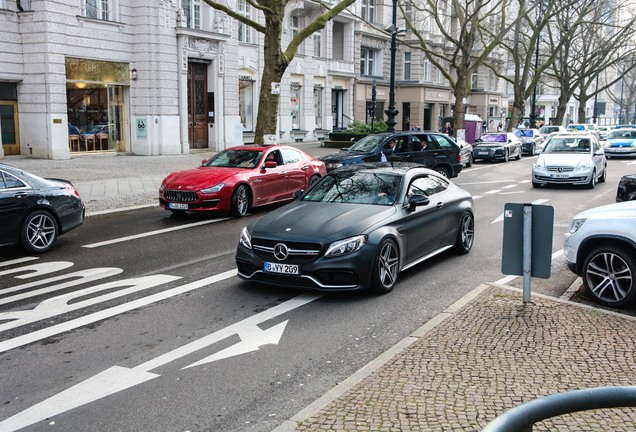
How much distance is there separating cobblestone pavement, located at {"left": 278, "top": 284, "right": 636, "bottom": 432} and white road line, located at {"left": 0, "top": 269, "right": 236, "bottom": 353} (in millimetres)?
3238

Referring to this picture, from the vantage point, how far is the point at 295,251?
7566 millimetres

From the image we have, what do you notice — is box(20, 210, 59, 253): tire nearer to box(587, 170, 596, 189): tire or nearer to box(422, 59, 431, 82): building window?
box(587, 170, 596, 189): tire

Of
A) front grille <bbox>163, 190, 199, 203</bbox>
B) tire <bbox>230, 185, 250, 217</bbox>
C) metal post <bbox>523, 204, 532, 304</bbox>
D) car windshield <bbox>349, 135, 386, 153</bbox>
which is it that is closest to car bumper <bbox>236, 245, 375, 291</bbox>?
metal post <bbox>523, 204, 532, 304</bbox>

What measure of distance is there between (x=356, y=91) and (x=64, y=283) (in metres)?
41.0

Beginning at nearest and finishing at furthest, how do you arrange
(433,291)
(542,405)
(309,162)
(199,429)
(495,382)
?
(542,405)
(199,429)
(495,382)
(433,291)
(309,162)

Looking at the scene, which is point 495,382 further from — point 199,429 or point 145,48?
point 145,48

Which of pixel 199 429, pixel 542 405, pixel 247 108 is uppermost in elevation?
pixel 247 108

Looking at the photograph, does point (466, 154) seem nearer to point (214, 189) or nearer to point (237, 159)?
point (237, 159)

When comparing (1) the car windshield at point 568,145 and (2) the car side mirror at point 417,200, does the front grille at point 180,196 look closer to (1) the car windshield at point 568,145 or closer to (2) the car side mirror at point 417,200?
(2) the car side mirror at point 417,200

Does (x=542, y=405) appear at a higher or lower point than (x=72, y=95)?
lower

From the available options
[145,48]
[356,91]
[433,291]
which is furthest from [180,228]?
[356,91]

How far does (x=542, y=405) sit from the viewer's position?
208 cm

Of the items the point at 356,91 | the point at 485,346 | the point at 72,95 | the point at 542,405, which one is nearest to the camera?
the point at 542,405

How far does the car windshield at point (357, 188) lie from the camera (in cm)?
873
